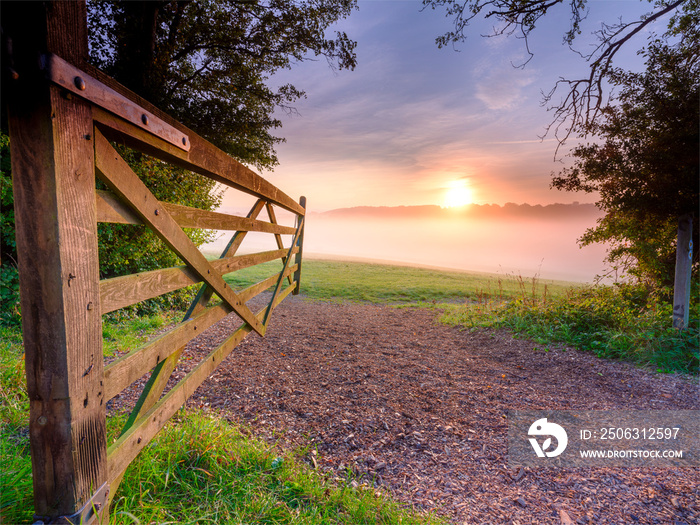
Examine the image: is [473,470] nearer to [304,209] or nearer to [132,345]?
[132,345]

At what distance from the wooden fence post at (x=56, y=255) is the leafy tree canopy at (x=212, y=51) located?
6712 millimetres

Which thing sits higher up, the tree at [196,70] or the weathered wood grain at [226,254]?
the tree at [196,70]

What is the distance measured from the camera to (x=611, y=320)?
657cm

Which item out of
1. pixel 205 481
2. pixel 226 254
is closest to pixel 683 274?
pixel 226 254

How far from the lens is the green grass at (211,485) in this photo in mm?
1806

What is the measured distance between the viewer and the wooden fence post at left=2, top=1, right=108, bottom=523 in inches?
47.2

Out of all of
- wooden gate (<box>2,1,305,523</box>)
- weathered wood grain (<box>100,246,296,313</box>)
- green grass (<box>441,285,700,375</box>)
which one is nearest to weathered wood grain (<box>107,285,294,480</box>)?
wooden gate (<box>2,1,305,523</box>)

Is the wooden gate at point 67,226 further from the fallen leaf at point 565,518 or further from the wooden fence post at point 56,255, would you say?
the fallen leaf at point 565,518

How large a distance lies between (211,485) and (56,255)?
175 cm

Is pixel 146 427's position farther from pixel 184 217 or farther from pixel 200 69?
pixel 200 69

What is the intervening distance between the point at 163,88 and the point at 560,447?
9.15m

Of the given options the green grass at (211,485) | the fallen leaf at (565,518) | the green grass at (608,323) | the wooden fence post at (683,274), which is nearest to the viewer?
the green grass at (211,485)

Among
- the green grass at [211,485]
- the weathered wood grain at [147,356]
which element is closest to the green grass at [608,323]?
the green grass at [211,485]

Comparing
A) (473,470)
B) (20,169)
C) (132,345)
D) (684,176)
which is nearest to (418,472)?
(473,470)
